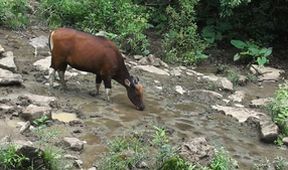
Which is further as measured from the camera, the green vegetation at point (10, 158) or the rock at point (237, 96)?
the rock at point (237, 96)

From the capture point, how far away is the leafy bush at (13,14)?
11797mm

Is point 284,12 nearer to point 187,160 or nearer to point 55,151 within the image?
point 187,160

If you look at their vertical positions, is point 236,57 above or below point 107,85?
below

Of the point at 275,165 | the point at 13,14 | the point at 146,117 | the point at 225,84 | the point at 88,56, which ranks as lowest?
the point at 225,84

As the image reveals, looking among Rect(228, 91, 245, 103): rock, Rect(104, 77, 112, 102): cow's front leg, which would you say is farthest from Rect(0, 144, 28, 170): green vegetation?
Rect(228, 91, 245, 103): rock

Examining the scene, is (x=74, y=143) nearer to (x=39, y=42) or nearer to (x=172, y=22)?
(x=39, y=42)

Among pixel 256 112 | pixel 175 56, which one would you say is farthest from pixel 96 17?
pixel 256 112

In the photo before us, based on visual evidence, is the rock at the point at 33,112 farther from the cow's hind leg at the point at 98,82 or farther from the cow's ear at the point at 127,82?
the cow's ear at the point at 127,82

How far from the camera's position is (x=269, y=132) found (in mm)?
8422

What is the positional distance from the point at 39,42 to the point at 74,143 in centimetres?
472

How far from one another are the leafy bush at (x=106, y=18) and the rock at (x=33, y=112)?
4309 mm

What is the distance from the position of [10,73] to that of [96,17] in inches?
Result: 133

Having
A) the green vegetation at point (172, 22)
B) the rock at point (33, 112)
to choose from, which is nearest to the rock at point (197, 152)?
the rock at point (33, 112)

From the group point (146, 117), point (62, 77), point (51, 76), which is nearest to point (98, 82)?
point (62, 77)
